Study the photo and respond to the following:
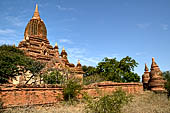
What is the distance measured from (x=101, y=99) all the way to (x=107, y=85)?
21.1ft

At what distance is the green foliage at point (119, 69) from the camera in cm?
2233

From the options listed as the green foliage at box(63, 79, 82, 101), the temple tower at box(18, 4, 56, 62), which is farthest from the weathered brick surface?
the temple tower at box(18, 4, 56, 62)

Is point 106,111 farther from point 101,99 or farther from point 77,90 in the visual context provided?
point 77,90

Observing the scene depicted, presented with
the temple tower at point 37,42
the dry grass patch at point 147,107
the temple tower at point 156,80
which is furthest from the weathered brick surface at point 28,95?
the temple tower at point 37,42

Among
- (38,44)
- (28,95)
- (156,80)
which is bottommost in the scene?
(28,95)

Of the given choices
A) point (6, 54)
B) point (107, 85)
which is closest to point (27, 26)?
point (6, 54)

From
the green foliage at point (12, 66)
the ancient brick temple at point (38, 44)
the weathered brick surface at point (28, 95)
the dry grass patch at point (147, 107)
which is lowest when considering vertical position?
the dry grass patch at point (147, 107)

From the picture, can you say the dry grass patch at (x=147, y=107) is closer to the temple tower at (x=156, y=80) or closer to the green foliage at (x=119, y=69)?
the temple tower at (x=156, y=80)

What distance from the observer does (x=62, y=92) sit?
902cm

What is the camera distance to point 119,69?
74.1 feet

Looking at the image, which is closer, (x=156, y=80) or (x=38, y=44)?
(x=156, y=80)

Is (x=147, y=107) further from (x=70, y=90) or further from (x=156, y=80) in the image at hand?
(x=156, y=80)

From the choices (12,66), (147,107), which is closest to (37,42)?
(12,66)

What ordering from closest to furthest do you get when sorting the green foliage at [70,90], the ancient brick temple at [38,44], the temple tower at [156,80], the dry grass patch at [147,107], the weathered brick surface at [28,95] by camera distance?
1. the dry grass patch at [147,107]
2. the weathered brick surface at [28,95]
3. the green foliage at [70,90]
4. the temple tower at [156,80]
5. the ancient brick temple at [38,44]
